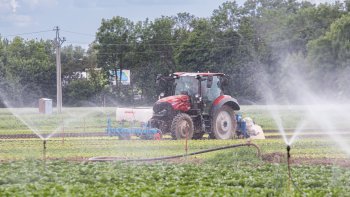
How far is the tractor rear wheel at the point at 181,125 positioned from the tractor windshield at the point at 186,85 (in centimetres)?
134

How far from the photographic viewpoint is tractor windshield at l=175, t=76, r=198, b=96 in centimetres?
3400

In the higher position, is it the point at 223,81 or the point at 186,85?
the point at 223,81

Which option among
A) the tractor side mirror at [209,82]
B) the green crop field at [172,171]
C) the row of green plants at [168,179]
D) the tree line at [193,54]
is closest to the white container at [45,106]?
the tree line at [193,54]

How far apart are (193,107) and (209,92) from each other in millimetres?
1001

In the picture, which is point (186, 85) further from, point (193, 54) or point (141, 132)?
point (193, 54)

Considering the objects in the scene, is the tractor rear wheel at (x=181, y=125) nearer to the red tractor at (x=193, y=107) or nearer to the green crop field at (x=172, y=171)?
the red tractor at (x=193, y=107)

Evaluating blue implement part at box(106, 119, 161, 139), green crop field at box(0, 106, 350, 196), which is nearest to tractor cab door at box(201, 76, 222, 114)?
blue implement part at box(106, 119, 161, 139)

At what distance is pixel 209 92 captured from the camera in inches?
1347

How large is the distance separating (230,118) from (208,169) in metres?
14.8

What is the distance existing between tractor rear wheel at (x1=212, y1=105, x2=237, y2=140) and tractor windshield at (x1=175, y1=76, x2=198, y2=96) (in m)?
1.50

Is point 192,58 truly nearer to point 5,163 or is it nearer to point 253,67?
point 253,67

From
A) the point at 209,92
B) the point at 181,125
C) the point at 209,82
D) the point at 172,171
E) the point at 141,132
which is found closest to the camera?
the point at 172,171

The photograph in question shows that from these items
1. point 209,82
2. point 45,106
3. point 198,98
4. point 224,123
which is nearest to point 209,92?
point 198,98

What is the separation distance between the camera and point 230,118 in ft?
116
